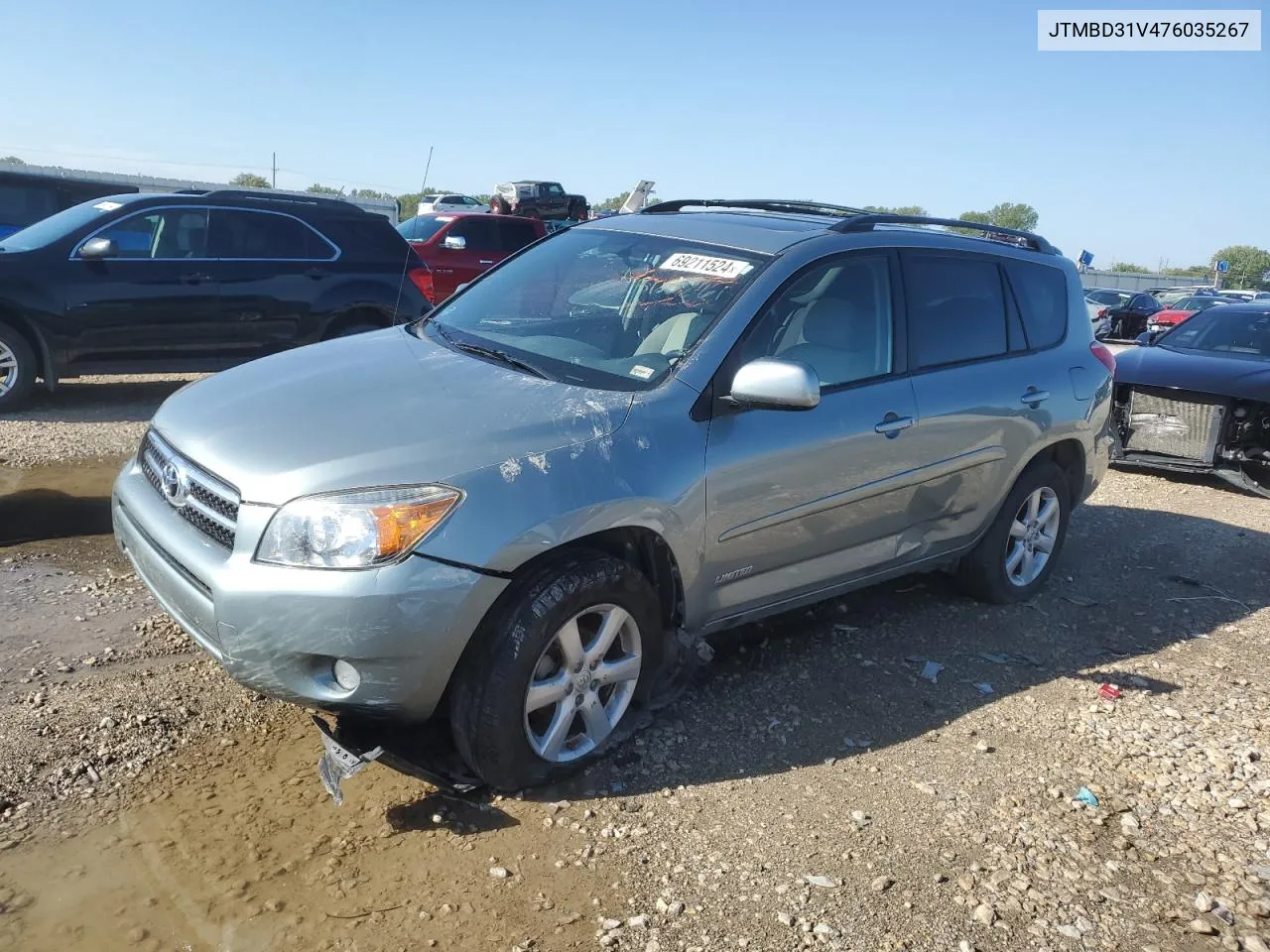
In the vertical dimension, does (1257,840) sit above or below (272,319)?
below

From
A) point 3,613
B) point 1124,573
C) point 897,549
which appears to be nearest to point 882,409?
point 897,549

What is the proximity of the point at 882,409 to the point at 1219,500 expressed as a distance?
538cm

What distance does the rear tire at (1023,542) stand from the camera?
5.00 meters

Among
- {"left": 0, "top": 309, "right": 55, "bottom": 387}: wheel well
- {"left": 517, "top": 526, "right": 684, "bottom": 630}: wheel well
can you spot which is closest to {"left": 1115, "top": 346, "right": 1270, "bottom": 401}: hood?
{"left": 517, "top": 526, "right": 684, "bottom": 630}: wheel well

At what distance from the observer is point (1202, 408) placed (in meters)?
8.24

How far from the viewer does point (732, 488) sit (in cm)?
351

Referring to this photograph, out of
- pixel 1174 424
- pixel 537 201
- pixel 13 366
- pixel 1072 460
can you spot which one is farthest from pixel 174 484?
pixel 537 201

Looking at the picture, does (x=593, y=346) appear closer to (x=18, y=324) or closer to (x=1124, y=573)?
(x=1124, y=573)

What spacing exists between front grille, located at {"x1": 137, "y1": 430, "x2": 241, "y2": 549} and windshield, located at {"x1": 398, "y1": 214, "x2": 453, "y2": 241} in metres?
12.6

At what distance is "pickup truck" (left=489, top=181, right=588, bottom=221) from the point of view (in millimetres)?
30125

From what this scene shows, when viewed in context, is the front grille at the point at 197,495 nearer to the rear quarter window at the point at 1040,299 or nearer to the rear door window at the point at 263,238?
the rear quarter window at the point at 1040,299

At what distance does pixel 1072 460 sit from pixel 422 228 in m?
12.3

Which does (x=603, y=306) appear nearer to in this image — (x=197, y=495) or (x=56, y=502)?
(x=197, y=495)

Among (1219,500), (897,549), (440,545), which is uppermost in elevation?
(440,545)
